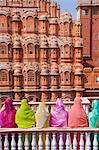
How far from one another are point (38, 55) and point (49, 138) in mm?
18936

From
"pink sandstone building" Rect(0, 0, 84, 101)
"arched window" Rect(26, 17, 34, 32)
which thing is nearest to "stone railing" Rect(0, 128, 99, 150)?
"pink sandstone building" Rect(0, 0, 84, 101)

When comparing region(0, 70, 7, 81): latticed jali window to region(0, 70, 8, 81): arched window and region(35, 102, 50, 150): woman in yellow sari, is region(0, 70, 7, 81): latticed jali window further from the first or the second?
region(35, 102, 50, 150): woman in yellow sari

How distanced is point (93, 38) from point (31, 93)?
13.5 metres

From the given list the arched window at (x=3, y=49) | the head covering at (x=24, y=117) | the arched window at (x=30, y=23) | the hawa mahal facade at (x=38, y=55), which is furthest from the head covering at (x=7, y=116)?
the arched window at (x=30, y=23)

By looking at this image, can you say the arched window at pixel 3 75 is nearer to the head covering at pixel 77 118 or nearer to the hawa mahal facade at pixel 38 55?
the hawa mahal facade at pixel 38 55

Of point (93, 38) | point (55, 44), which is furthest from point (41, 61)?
point (93, 38)

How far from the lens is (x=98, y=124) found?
206 inches

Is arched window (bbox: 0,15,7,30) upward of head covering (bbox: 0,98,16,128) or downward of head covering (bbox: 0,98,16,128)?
upward

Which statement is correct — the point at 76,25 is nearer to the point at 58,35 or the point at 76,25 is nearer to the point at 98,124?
the point at 58,35

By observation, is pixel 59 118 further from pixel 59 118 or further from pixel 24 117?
pixel 24 117

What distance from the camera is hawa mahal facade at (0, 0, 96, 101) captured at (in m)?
23.3

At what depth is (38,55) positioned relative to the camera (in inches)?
939

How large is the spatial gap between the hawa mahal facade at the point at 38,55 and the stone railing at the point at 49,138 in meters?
18.0

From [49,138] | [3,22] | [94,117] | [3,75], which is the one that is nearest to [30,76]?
[3,75]
